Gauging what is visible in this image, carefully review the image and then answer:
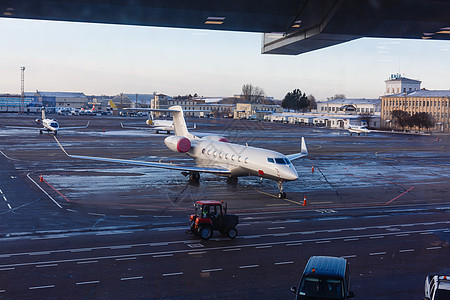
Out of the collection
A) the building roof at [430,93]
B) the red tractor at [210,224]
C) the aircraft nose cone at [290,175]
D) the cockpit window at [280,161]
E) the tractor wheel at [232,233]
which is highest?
the building roof at [430,93]

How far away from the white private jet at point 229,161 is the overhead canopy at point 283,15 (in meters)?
20.1

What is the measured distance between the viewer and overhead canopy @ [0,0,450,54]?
11.9 meters

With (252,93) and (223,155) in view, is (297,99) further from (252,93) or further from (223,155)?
(223,155)

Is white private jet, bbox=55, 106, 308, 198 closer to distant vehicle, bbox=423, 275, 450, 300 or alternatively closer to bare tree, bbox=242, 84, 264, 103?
bare tree, bbox=242, 84, 264, 103

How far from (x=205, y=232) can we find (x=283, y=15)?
13272 mm

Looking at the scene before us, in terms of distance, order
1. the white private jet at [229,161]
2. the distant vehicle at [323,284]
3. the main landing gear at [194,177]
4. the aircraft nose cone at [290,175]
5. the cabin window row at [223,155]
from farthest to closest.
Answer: the main landing gear at [194,177], the cabin window row at [223,155], the white private jet at [229,161], the aircraft nose cone at [290,175], the distant vehicle at [323,284]

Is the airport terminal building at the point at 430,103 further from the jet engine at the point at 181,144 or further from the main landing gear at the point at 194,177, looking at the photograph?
the jet engine at the point at 181,144

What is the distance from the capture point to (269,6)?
43.4 feet

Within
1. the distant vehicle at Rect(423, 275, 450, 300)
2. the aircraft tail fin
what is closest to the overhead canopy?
the distant vehicle at Rect(423, 275, 450, 300)

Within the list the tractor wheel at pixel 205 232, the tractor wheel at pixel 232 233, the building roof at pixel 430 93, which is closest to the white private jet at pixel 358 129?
the building roof at pixel 430 93

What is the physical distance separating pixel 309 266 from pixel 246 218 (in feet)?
44.2

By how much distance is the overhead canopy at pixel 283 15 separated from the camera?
11875 millimetres

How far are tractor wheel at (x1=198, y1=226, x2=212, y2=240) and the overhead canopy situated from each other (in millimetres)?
11564

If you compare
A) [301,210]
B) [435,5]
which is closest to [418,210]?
[301,210]
